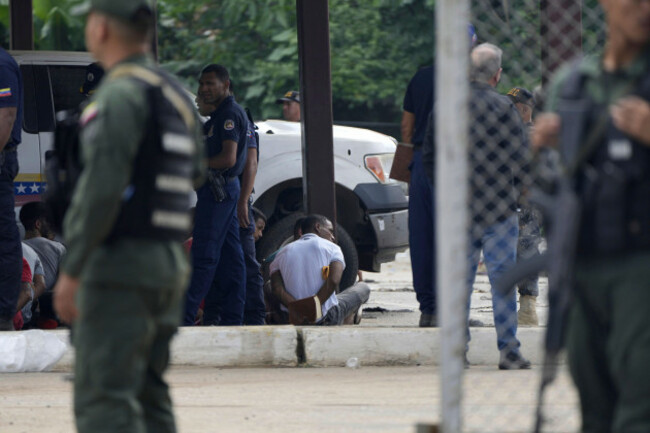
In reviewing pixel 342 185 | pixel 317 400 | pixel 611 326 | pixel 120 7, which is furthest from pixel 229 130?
→ pixel 611 326

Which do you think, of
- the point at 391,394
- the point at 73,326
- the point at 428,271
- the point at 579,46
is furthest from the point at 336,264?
the point at 73,326

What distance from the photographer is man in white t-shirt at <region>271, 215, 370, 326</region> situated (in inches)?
348

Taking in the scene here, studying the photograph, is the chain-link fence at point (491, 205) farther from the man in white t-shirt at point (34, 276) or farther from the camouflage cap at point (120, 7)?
the man in white t-shirt at point (34, 276)

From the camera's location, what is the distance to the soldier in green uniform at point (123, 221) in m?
3.57

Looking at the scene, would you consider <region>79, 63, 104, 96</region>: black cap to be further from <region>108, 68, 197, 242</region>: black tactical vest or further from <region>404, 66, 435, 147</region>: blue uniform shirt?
<region>108, 68, 197, 242</region>: black tactical vest

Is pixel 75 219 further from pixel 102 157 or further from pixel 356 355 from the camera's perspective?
pixel 356 355

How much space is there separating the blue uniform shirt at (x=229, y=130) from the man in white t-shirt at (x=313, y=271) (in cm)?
80

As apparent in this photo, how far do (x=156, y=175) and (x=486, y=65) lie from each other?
3542 millimetres

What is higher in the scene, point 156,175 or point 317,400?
point 156,175

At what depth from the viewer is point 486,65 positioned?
6.86 metres

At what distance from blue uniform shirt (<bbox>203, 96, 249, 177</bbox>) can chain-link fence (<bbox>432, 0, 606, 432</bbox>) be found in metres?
1.94

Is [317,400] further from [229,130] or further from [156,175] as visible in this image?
[156,175]

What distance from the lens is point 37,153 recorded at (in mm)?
9656

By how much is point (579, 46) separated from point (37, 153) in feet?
16.2
